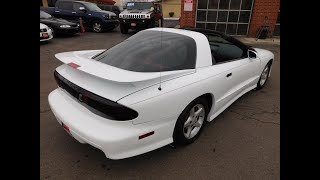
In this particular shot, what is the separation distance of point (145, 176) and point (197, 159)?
0.64m

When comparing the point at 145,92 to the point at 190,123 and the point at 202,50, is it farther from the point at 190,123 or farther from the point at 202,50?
the point at 202,50

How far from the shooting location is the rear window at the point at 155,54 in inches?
95.0

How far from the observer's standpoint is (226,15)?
12.0 metres

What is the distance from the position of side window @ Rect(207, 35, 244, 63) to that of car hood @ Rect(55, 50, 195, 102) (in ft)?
3.53

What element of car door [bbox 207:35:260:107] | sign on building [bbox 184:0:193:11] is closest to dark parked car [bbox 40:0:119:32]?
sign on building [bbox 184:0:193:11]

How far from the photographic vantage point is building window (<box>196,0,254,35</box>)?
11.7 m

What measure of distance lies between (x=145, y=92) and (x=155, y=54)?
0.74 meters

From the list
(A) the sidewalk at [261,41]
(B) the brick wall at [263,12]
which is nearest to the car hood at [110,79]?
(A) the sidewalk at [261,41]

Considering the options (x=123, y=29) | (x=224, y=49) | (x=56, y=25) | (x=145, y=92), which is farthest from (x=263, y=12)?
(x=145, y=92)

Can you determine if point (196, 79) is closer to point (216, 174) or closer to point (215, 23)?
point (216, 174)

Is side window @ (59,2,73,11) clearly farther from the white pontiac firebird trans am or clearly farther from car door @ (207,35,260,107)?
car door @ (207,35,260,107)

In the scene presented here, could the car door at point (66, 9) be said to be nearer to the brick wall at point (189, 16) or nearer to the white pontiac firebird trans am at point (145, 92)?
the brick wall at point (189, 16)

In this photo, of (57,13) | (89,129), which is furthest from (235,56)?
(57,13)

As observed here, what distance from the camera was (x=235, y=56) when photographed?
3404mm
